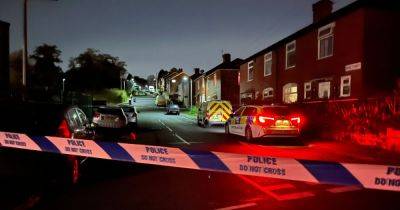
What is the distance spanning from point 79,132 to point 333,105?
12416 mm

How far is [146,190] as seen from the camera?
800 cm

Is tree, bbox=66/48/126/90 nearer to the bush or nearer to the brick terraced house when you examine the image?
the bush

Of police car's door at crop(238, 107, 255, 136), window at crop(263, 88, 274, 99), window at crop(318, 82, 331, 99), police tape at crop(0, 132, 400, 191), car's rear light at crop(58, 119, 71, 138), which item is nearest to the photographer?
police tape at crop(0, 132, 400, 191)

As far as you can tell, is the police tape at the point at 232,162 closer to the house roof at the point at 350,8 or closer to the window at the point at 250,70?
the house roof at the point at 350,8

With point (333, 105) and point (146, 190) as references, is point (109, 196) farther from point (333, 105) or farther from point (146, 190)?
point (333, 105)

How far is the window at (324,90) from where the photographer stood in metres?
23.4

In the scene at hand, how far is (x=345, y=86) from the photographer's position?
21594mm

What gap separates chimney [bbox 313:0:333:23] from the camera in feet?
92.2

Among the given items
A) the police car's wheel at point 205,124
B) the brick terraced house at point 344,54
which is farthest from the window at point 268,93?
the police car's wheel at point 205,124

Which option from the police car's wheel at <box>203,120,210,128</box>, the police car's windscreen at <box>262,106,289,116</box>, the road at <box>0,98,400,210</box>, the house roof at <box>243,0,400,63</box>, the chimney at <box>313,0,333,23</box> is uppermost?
the chimney at <box>313,0,333,23</box>

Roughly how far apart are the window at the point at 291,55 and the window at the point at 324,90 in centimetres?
407

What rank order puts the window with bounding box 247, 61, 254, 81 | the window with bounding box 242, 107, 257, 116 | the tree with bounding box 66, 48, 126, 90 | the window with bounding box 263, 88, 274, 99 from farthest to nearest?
1. the tree with bounding box 66, 48, 126, 90
2. the window with bounding box 247, 61, 254, 81
3. the window with bounding box 263, 88, 274, 99
4. the window with bounding box 242, 107, 257, 116

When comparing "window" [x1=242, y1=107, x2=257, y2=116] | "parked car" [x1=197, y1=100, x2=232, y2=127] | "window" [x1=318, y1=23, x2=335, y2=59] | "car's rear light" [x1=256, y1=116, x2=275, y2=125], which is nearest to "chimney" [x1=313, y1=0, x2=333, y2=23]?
"window" [x1=318, y1=23, x2=335, y2=59]

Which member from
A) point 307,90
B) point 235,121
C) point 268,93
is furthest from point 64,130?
point 268,93
